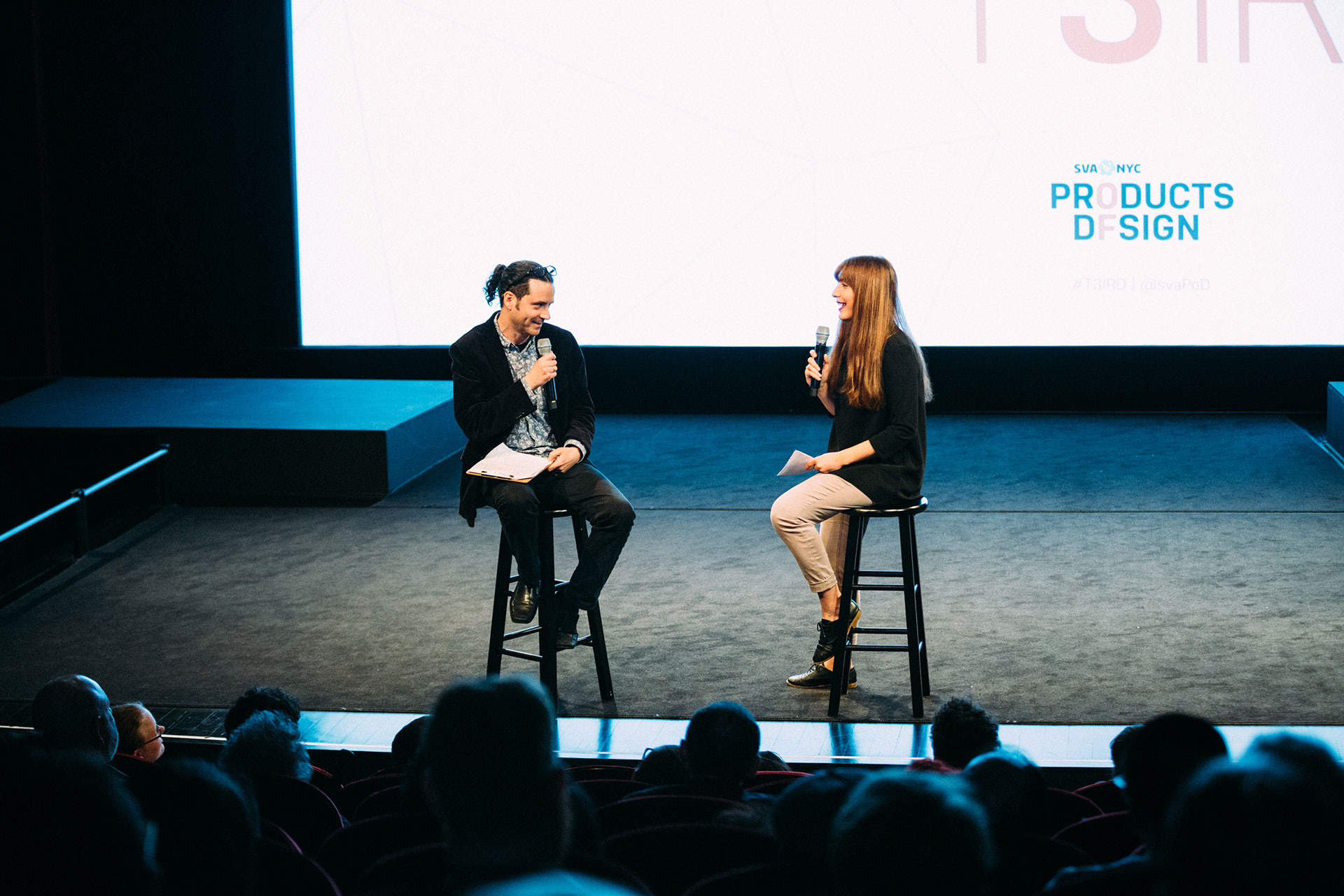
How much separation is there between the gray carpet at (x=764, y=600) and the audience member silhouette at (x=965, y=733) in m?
1.12

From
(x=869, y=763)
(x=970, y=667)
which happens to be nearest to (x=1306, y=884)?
(x=869, y=763)

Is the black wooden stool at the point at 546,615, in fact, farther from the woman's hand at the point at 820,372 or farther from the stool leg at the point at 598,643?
the woman's hand at the point at 820,372

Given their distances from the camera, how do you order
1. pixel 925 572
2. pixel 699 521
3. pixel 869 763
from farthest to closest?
pixel 699 521
pixel 925 572
pixel 869 763

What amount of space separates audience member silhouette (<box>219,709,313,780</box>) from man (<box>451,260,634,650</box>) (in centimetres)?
104

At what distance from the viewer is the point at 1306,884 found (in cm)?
120

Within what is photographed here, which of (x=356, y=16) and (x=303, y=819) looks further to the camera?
(x=356, y=16)

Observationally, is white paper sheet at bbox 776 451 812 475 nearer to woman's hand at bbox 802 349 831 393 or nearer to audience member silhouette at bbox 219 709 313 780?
woman's hand at bbox 802 349 831 393

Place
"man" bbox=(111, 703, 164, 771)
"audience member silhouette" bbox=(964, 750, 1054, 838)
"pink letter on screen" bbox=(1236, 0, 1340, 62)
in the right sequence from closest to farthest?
"audience member silhouette" bbox=(964, 750, 1054, 838) → "man" bbox=(111, 703, 164, 771) → "pink letter on screen" bbox=(1236, 0, 1340, 62)

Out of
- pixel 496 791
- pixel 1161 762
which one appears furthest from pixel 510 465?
pixel 496 791

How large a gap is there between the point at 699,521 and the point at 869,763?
280 cm

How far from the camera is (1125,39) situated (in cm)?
784

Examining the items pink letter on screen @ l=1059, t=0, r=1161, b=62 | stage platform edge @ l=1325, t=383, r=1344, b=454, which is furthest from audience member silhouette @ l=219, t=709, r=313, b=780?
pink letter on screen @ l=1059, t=0, r=1161, b=62

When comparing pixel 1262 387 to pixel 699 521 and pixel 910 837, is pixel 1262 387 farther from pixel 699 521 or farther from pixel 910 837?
pixel 910 837

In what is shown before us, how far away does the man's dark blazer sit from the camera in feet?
12.1
